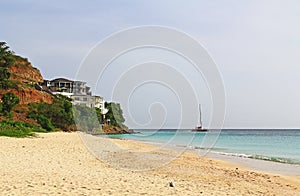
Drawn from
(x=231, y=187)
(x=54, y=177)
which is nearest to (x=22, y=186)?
(x=54, y=177)

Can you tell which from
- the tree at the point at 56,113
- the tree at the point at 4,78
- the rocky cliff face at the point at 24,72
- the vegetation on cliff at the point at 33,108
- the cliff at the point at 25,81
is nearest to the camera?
the vegetation on cliff at the point at 33,108

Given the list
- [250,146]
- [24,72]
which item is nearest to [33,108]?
[24,72]

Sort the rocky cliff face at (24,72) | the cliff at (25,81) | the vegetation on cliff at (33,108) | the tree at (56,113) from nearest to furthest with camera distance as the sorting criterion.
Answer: the vegetation on cliff at (33,108), the tree at (56,113), the cliff at (25,81), the rocky cliff face at (24,72)

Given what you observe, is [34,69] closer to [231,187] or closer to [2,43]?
[2,43]

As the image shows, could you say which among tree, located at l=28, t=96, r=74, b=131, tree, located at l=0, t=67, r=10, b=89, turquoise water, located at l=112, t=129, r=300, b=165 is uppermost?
tree, located at l=0, t=67, r=10, b=89

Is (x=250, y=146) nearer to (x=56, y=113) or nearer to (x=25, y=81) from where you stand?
(x=56, y=113)

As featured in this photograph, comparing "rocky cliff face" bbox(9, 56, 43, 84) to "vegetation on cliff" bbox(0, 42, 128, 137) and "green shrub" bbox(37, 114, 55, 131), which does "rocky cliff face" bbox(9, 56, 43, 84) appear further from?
"green shrub" bbox(37, 114, 55, 131)

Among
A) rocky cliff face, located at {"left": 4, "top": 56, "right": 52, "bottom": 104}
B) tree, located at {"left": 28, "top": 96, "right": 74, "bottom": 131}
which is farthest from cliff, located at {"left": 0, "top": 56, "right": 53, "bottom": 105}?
tree, located at {"left": 28, "top": 96, "right": 74, "bottom": 131}

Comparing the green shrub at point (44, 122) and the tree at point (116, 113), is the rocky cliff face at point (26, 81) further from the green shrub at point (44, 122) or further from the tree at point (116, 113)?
the tree at point (116, 113)

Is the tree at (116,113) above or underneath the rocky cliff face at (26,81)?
underneath

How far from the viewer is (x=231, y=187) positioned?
11.3 meters

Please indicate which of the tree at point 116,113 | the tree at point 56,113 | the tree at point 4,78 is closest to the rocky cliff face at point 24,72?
the tree at point 4,78

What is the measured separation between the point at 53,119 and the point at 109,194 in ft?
164

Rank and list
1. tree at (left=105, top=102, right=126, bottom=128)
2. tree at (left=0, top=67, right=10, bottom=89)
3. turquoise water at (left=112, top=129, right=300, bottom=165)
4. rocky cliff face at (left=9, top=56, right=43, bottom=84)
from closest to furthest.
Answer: turquoise water at (left=112, top=129, right=300, bottom=165)
tree at (left=105, top=102, right=126, bottom=128)
tree at (left=0, top=67, right=10, bottom=89)
rocky cliff face at (left=9, top=56, right=43, bottom=84)
